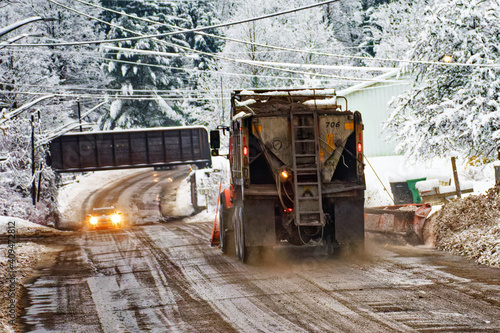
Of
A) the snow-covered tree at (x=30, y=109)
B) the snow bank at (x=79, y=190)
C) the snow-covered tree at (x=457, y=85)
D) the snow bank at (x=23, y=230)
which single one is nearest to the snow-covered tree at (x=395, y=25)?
the snow-covered tree at (x=30, y=109)

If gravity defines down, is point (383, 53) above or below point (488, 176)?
above

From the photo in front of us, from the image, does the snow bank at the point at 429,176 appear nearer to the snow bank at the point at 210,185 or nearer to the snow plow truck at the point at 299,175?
the snow bank at the point at 210,185

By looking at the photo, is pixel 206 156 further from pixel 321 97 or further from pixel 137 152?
pixel 321 97

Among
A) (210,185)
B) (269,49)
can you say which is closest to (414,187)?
(210,185)

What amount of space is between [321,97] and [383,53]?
4366 centimetres

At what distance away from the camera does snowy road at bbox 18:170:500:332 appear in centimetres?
734

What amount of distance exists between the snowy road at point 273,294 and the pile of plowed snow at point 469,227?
50cm

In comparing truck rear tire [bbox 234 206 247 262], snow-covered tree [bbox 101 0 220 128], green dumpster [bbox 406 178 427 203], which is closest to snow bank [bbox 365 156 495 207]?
green dumpster [bbox 406 178 427 203]

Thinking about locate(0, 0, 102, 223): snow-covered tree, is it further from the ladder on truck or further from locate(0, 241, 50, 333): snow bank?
the ladder on truck

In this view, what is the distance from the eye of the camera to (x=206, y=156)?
4281 cm

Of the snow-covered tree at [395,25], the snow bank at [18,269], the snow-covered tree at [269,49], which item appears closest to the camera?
the snow bank at [18,269]

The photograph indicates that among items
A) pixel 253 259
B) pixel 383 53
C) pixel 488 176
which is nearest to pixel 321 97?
pixel 253 259

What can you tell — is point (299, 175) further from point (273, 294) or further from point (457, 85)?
point (457, 85)

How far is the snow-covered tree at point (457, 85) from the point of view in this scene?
17.1 metres
